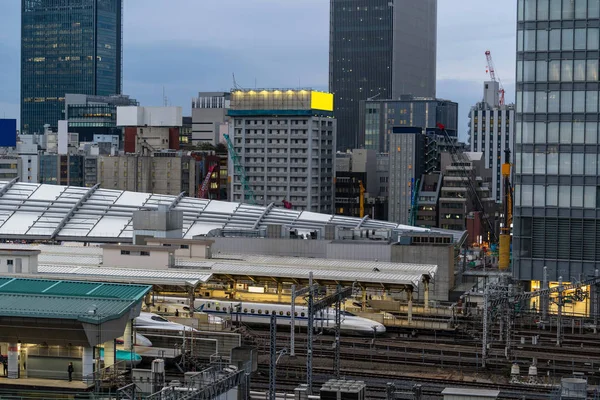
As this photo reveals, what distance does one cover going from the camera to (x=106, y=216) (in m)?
99.6

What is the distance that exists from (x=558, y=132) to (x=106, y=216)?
43965 millimetres

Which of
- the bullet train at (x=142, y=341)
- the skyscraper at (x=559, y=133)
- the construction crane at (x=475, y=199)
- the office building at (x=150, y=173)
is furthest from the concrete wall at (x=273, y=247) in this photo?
the office building at (x=150, y=173)

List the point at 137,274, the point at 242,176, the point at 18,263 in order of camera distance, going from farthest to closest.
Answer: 1. the point at 242,176
2. the point at 137,274
3. the point at 18,263

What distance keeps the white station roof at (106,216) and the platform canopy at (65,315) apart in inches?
2257

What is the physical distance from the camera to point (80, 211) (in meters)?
101

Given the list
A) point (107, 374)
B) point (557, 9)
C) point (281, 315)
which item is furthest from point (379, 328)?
point (107, 374)

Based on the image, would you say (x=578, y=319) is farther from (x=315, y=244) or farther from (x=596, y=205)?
(x=315, y=244)

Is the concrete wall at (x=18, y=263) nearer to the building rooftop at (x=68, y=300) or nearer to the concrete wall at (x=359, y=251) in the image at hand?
the building rooftop at (x=68, y=300)

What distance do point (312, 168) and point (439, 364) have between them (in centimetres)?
12395

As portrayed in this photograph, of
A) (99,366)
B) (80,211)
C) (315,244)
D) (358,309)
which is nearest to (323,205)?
(80,211)

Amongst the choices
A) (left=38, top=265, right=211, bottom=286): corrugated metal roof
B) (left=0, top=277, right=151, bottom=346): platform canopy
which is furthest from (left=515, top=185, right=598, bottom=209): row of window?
(left=0, top=277, right=151, bottom=346): platform canopy

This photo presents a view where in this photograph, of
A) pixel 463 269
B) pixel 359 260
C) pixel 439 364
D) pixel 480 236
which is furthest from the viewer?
pixel 480 236

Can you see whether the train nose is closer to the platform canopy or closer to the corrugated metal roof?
the corrugated metal roof

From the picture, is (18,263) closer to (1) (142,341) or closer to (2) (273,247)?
(1) (142,341)
